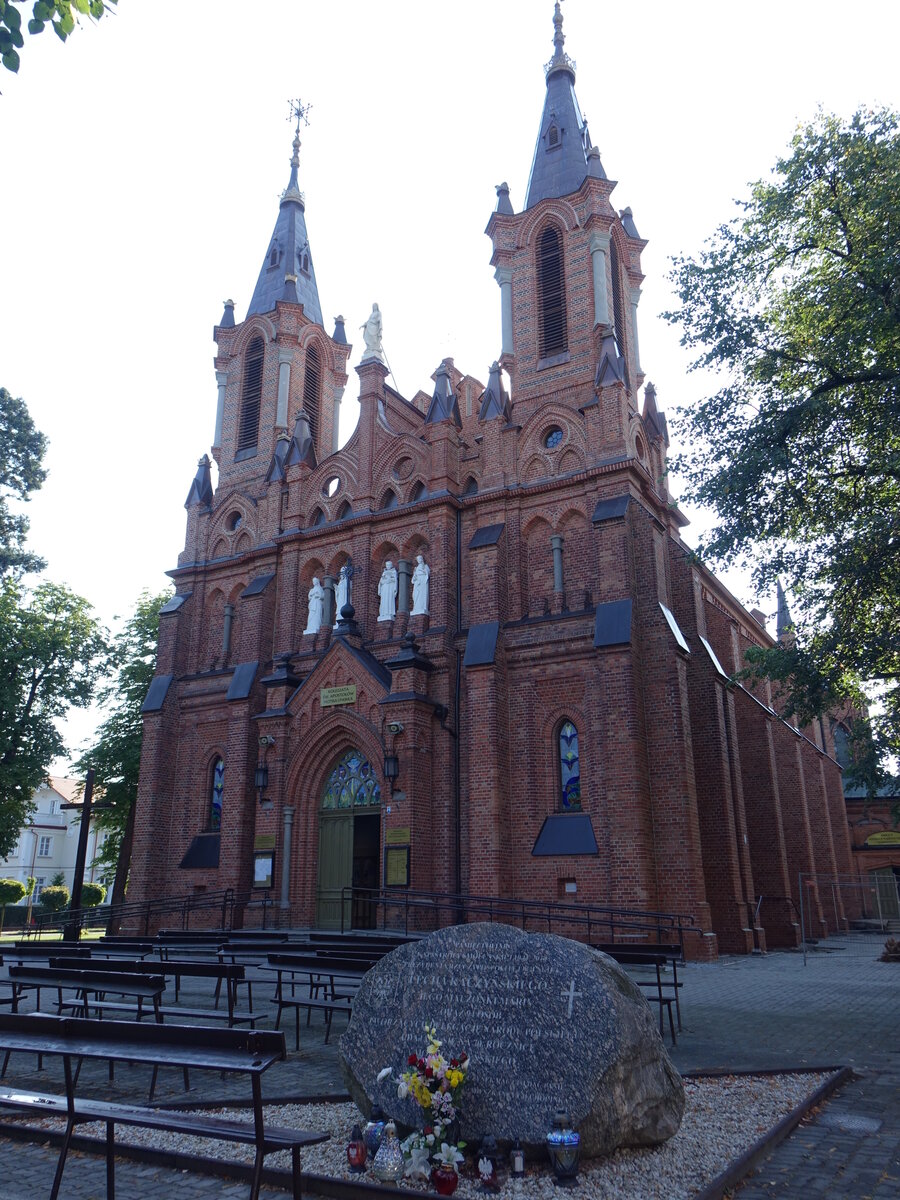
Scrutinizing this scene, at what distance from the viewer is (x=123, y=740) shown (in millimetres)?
30203

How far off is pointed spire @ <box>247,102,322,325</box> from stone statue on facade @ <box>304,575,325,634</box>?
10562 millimetres

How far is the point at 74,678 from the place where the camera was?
1209 inches

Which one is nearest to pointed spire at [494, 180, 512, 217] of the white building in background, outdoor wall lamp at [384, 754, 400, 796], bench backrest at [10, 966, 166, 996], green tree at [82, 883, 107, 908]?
outdoor wall lamp at [384, 754, 400, 796]

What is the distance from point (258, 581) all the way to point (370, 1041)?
802 inches

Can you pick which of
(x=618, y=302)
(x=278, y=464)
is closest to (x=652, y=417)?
(x=618, y=302)

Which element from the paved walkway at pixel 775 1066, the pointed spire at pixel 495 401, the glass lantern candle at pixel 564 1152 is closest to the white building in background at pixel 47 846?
the pointed spire at pixel 495 401

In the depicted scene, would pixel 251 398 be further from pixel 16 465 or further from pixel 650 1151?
pixel 650 1151

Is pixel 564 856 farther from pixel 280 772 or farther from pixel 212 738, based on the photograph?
pixel 212 738

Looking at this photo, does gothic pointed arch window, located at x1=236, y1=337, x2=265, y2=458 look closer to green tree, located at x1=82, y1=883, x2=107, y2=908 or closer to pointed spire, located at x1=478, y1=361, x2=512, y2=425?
pointed spire, located at x1=478, y1=361, x2=512, y2=425

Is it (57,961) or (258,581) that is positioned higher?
(258,581)

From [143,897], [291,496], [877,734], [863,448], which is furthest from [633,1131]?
[291,496]

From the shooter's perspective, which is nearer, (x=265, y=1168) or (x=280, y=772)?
(x=265, y=1168)

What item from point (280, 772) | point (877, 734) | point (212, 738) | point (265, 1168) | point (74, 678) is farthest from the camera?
point (74, 678)

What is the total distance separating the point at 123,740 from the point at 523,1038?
27.1 m
